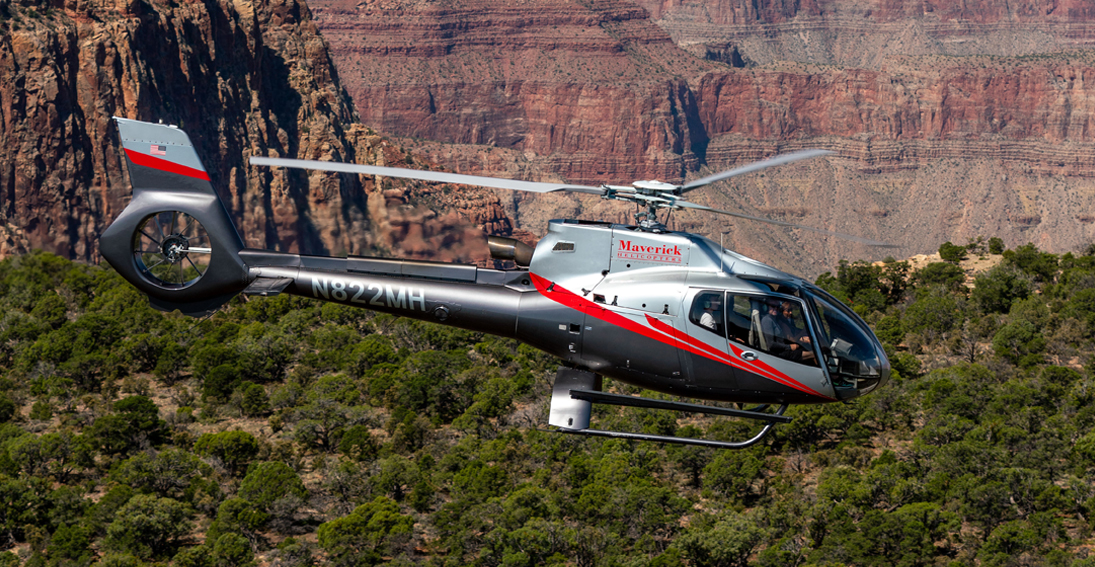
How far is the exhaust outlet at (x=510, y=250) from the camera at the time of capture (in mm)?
20656

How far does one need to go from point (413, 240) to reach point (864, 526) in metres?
25.4

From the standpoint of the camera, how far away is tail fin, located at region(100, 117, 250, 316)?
822 inches

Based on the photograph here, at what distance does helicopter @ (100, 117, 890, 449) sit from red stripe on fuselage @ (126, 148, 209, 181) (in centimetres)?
2

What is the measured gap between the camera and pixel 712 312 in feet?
61.3

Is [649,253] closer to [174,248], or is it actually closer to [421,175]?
[421,175]

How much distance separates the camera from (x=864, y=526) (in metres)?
38.3

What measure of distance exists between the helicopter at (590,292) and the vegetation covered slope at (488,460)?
1952 cm

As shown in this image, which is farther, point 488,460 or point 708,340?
point 488,460

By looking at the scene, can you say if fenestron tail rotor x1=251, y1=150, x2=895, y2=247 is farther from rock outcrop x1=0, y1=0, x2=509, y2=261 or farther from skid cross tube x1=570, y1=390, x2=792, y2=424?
rock outcrop x1=0, y1=0, x2=509, y2=261

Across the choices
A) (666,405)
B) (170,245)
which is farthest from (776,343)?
(170,245)

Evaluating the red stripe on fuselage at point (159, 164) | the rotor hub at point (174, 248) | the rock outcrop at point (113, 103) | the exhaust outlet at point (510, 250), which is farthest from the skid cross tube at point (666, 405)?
the rock outcrop at point (113, 103)

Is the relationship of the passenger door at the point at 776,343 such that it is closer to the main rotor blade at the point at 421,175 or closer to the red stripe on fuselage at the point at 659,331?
the red stripe on fuselage at the point at 659,331

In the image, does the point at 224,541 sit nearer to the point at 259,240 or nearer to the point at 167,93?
the point at 259,240

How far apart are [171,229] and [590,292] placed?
899 cm
